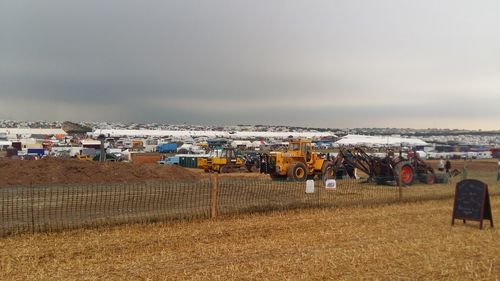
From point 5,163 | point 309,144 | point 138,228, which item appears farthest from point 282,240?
point 5,163

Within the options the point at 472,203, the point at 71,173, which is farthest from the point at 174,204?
the point at 71,173

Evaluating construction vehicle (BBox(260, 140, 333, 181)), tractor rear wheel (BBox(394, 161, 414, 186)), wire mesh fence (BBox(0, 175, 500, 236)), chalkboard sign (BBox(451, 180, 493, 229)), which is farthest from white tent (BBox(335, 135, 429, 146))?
chalkboard sign (BBox(451, 180, 493, 229))

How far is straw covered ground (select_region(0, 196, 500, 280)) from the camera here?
8.38m

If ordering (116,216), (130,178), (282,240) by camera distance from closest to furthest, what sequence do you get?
1. (282,240)
2. (116,216)
3. (130,178)

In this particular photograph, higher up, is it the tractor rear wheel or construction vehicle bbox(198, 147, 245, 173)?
the tractor rear wheel

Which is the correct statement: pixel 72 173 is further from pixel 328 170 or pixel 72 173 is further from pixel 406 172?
pixel 406 172

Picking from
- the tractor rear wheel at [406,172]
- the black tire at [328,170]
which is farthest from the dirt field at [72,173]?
the tractor rear wheel at [406,172]

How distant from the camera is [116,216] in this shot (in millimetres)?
13398

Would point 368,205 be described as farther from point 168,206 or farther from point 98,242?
point 98,242

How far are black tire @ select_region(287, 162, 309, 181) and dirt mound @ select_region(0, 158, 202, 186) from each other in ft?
19.2

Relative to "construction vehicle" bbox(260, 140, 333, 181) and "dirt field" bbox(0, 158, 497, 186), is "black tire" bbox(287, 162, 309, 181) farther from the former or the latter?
"dirt field" bbox(0, 158, 497, 186)

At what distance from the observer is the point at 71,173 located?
2912 cm

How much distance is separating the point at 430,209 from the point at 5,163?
2472cm

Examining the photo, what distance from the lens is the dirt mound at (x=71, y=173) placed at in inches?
1089
